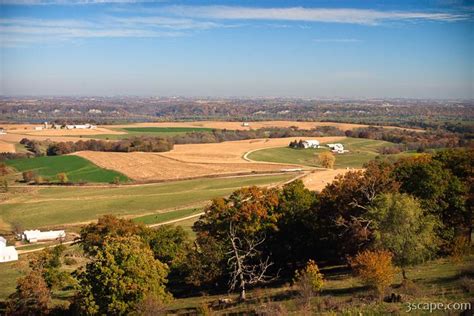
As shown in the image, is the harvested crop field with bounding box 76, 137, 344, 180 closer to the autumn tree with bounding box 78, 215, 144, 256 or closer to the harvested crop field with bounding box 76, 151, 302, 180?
the harvested crop field with bounding box 76, 151, 302, 180

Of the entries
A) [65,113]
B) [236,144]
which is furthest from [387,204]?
[65,113]

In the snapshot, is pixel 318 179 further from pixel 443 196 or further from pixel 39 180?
pixel 39 180

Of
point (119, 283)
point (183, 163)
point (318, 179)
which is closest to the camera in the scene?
point (119, 283)

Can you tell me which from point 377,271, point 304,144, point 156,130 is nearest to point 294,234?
point 377,271

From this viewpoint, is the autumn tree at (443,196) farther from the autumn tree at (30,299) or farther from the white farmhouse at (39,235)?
the white farmhouse at (39,235)

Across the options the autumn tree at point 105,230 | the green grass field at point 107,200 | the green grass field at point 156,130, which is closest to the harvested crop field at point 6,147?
the green grass field at point 156,130

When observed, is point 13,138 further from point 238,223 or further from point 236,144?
point 238,223

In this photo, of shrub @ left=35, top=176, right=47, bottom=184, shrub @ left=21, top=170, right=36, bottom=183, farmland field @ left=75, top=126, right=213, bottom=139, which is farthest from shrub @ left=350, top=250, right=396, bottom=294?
farmland field @ left=75, top=126, right=213, bottom=139
